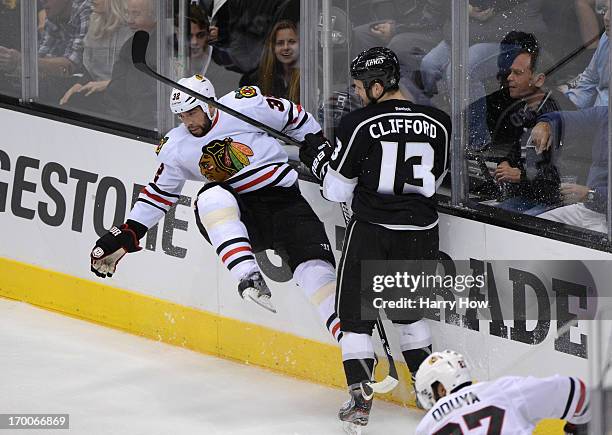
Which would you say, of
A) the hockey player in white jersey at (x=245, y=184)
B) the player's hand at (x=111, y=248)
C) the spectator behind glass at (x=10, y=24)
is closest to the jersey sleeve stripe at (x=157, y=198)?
the hockey player in white jersey at (x=245, y=184)

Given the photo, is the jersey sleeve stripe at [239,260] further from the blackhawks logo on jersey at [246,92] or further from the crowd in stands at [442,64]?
the crowd in stands at [442,64]

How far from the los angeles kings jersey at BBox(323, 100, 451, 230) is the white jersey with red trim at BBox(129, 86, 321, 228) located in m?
0.50

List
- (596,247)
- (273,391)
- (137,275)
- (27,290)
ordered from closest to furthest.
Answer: (596,247)
(273,391)
(137,275)
(27,290)

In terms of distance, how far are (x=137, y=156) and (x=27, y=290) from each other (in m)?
1.00

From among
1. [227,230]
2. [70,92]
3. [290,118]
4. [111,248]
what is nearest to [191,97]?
[290,118]

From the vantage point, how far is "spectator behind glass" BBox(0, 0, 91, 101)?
20.2ft

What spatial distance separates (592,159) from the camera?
4.37 meters

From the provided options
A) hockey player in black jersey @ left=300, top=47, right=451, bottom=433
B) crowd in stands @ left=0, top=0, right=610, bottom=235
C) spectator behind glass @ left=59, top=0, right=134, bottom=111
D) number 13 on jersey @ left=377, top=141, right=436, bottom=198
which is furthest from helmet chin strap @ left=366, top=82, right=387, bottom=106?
spectator behind glass @ left=59, top=0, right=134, bottom=111

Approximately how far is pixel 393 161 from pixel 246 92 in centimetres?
83

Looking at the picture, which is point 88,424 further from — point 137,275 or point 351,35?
point 351,35

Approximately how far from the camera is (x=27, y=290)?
21.1ft

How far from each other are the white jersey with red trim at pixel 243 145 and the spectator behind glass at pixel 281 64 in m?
0.25

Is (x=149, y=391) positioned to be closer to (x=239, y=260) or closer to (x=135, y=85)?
(x=239, y=260)

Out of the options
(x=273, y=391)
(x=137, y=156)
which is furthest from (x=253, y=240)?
(x=137, y=156)
